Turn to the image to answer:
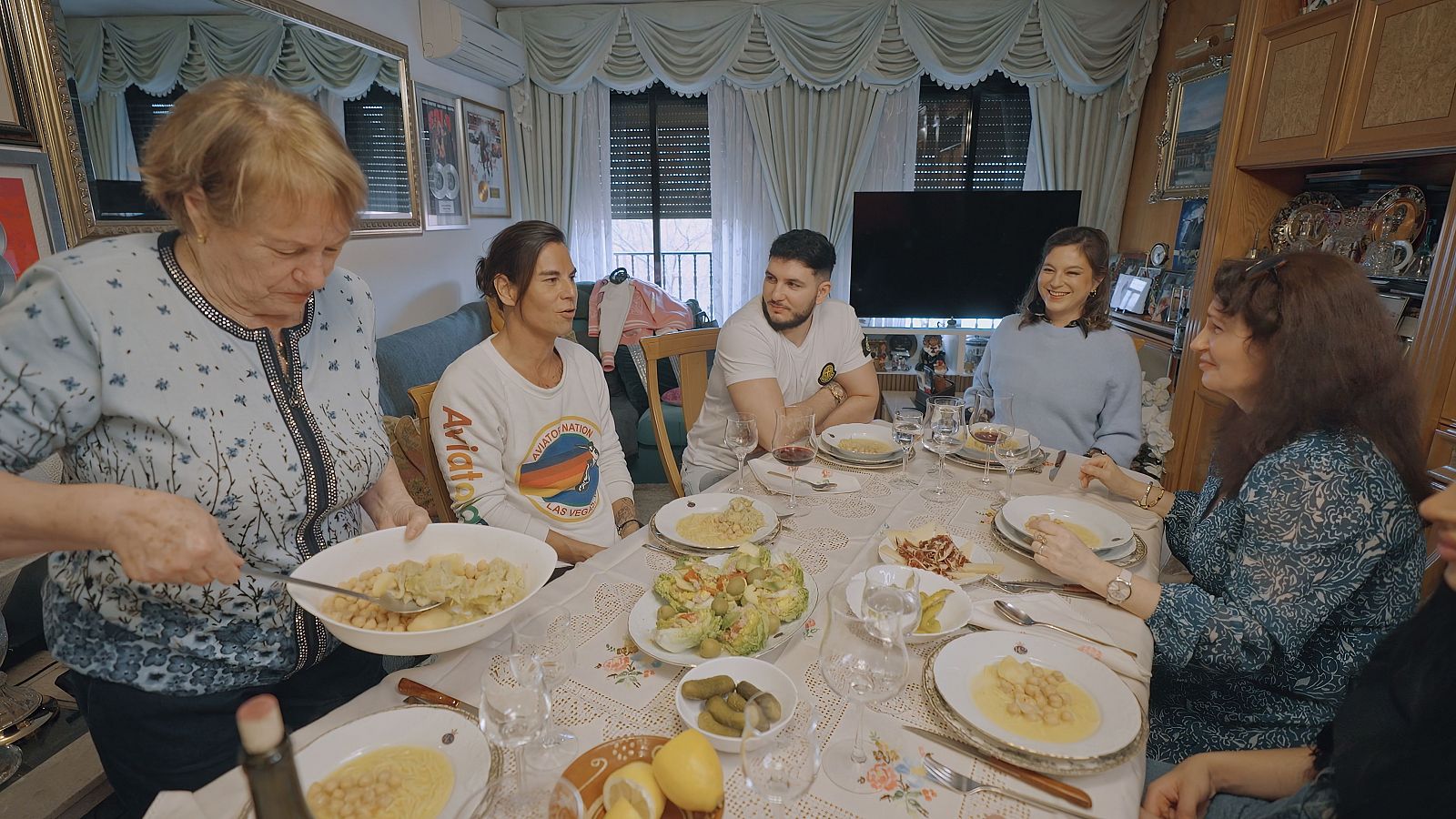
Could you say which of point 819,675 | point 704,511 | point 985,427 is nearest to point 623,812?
point 819,675

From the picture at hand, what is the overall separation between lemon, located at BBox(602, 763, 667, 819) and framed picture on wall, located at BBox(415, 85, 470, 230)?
12.6ft

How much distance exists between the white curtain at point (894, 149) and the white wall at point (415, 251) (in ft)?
8.52

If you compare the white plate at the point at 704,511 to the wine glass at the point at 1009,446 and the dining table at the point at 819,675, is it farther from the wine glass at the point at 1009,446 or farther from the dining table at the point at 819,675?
the wine glass at the point at 1009,446

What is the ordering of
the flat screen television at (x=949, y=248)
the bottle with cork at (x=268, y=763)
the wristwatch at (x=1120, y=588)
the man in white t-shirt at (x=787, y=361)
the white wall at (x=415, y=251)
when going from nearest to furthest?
1. the bottle with cork at (x=268, y=763)
2. the wristwatch at (x=1120, y=588)
3. the man in white t-shirt at (x=787, y=361)
4. the white wall at (x=415, y=251)
5. the flat screen television at (x=949, y=248)

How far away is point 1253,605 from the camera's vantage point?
1161 millimetres

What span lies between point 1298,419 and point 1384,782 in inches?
25.6

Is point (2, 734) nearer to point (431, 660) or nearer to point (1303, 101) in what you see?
point (431, 660)

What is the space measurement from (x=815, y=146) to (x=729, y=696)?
4668 millimetres

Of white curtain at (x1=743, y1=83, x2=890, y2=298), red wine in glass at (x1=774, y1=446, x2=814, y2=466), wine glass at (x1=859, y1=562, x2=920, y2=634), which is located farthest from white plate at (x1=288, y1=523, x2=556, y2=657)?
white curtain at (x1=743, y1=83, x2=890, y2=298)

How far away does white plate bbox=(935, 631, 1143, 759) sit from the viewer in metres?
0.88

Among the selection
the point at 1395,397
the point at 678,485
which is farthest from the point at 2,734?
the point at 1395,397

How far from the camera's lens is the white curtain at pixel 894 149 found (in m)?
4.83

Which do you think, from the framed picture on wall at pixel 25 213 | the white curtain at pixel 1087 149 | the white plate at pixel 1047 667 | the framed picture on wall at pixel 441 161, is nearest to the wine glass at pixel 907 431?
the white plate at pixel 1047 667

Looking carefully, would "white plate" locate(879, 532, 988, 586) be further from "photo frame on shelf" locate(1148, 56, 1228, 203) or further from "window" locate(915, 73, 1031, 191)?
"window" locate(915, 73, 1031, 191)
